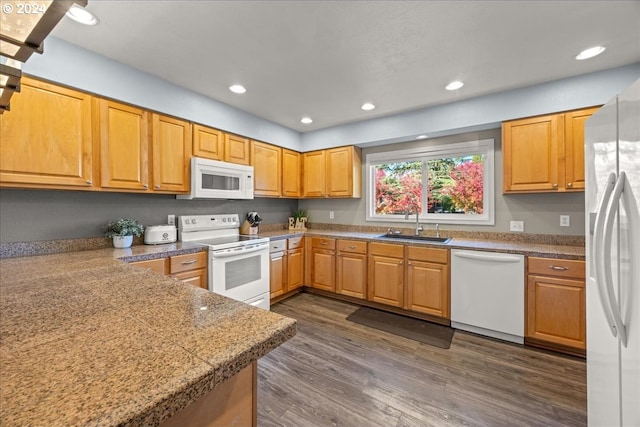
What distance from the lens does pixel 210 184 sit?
9.44 ft

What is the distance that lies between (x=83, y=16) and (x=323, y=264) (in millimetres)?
3140

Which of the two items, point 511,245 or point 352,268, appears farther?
point 352,268

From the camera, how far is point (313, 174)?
406cm

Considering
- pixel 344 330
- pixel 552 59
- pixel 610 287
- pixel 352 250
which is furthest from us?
pixel 352 250

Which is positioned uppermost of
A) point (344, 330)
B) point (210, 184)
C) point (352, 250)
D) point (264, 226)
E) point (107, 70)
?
point (107, 70)

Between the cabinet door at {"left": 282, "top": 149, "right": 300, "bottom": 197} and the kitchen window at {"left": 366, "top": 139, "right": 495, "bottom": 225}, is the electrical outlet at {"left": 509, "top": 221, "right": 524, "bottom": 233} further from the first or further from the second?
the cabinet door at {"left": 282, "top": 149, "right": 300, "bottom": 197}

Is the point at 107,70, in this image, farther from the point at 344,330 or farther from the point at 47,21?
the point at 344,330

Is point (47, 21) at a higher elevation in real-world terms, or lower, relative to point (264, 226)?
higher

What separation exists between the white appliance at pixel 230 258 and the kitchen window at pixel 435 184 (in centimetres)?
175

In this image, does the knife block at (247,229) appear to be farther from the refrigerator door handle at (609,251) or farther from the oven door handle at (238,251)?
the refrigerator door handle at (609,251)

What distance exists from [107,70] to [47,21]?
220cm

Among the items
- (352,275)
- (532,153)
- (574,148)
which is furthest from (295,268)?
(574,148)

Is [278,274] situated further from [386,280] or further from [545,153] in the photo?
[545,153]

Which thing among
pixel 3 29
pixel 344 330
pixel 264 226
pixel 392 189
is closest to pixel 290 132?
pixel 264 226
